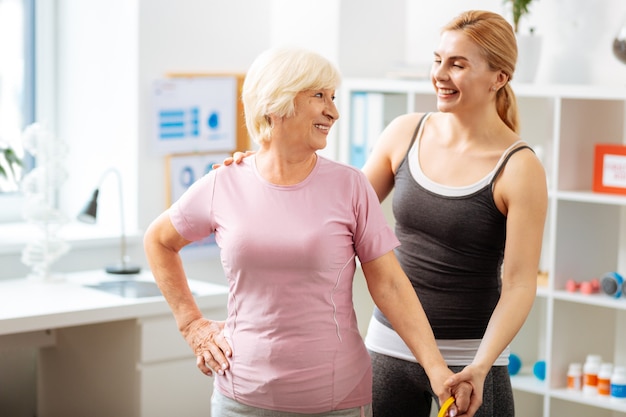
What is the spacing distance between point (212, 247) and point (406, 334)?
7.00 feet

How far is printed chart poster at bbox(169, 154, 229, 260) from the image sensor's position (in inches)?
150

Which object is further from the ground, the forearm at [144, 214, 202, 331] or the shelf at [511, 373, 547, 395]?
the forearm at [144, 214, 202, 331]

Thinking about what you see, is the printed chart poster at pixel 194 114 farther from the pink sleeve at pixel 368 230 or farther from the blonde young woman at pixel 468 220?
the pink sleeve at pixel 368 230

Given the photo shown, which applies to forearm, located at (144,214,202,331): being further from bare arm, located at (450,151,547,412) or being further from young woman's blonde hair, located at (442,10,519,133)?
young woman's blonde hair, located at (442,10,519,133)

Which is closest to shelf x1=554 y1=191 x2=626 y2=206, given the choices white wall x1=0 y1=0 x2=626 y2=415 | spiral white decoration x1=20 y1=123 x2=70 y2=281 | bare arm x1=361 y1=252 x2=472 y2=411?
white wall x1=0 y1=0 x2=626 y2=415

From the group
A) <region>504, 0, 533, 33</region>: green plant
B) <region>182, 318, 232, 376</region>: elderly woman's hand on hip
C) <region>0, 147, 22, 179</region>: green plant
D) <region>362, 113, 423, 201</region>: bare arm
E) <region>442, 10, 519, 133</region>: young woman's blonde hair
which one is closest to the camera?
<region>182, 318, 232, 376</region>: elderly woman's hand on hip

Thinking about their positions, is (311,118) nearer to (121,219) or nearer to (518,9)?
(518,9)

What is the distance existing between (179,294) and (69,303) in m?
1.10

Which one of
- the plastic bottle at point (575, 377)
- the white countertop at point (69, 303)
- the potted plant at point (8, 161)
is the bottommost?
the plastic bottle at point (575, 377)

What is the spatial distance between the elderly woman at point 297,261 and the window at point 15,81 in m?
2.13

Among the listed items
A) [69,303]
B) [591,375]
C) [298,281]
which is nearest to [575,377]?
[591,375]

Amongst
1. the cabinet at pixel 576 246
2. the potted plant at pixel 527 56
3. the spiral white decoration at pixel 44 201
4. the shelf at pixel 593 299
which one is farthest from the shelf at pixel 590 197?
the spiral white decoration at pixel 44 201

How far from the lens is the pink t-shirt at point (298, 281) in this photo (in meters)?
1.76

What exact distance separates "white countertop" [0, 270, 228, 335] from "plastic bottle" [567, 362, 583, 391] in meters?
1.10
